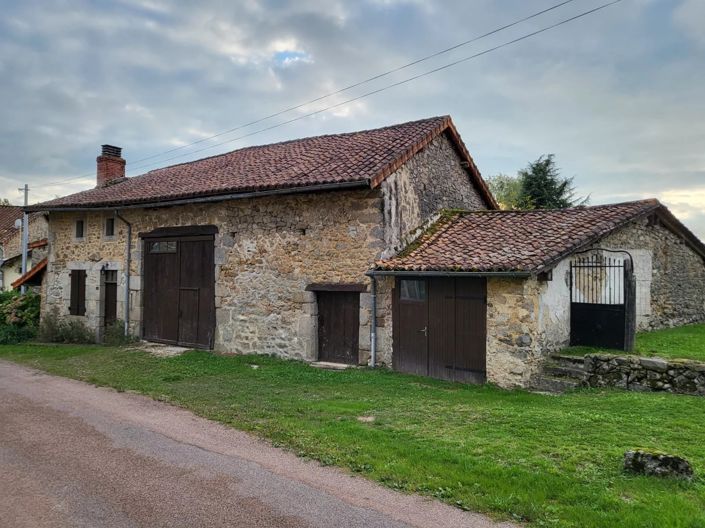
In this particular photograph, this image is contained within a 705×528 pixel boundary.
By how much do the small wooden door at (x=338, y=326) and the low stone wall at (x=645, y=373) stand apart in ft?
15.0

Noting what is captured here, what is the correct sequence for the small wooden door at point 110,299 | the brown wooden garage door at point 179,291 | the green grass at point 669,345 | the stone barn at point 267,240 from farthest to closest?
the small wooden door at point 110,299 → the brown wooden garage door at point 179,291 → the stone barn at point 267,240 → the green grass at point 669,345

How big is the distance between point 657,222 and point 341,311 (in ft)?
28.5

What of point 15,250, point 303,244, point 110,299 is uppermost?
point 15,250

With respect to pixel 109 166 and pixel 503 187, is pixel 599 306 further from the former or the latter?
pixel 503 187

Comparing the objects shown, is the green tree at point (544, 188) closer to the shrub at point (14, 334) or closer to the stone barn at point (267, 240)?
the stone barn at point (267, 240)

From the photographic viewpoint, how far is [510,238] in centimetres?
986

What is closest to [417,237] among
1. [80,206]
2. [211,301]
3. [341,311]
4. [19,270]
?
[341,311]

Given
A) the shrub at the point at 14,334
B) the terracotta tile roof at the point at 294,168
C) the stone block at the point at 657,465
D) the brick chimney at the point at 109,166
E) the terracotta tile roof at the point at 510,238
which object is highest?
the brick chimney at the point at 109,166

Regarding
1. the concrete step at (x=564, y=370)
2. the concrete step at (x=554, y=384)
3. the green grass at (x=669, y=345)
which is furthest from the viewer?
the green grass at (x=669, y=345)

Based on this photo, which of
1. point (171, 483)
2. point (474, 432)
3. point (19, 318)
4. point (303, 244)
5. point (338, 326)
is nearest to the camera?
point (171, 483)

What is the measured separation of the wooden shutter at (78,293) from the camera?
15.5 m

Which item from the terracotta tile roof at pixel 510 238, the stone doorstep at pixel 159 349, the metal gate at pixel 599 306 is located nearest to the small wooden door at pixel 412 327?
the terracotta tile roof at pixel 510 238

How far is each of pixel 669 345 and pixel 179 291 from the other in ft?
37.6

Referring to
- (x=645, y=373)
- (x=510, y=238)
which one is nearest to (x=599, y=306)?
(x=645, y=373)
